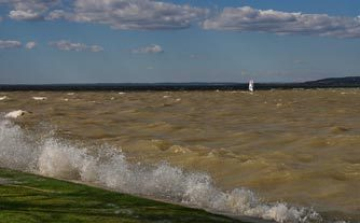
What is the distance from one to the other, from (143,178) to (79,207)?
6548 millimetres

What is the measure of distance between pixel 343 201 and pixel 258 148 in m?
9.66

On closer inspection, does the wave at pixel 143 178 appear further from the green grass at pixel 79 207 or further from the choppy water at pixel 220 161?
the green grass at pixel 79 207

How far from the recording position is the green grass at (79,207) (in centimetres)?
1154

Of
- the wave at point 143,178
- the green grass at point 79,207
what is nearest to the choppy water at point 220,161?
the wave at point 143,178

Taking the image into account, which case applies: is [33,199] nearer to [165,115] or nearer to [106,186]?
[106,186]

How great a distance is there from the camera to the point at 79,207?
41.5ft

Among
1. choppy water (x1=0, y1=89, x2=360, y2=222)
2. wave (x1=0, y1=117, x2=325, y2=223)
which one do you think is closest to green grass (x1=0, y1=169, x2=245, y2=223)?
wave (x1=0, y1=117, x2=325, y2=223)

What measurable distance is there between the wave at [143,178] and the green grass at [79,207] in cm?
195

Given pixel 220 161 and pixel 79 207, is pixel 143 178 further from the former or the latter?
pixel 79 207

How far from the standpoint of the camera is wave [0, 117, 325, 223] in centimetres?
1500


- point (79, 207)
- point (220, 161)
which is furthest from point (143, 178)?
point (79, 207)

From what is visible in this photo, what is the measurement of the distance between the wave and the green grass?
6.41 feet

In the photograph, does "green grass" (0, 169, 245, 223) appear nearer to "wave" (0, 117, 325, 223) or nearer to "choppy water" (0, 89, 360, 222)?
"wave" (0, 117, 325, 223)

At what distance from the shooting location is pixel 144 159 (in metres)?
24.6
